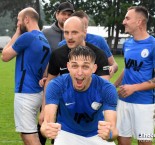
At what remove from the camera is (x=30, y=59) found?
5.55 m

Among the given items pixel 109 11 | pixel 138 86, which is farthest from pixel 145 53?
pixel 109 11

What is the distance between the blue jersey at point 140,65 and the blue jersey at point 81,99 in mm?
1228

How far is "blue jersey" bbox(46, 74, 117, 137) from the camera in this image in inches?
163

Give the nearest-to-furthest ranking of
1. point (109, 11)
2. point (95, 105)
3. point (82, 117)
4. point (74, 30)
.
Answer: point (95, 105)
point (82, 117)
point (74, 30)
point (109, 11)

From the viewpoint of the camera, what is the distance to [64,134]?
4.36m

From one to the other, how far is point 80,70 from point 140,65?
163 cm

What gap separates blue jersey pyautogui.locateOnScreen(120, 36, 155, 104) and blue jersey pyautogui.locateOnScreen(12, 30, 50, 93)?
1.15 meters

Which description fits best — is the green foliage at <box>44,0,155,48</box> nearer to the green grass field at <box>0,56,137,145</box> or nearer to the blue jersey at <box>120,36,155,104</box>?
the green grass field at <box>0,56,137,145</box>

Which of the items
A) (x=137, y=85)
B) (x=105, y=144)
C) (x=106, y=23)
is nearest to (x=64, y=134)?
(x=105, y=144)

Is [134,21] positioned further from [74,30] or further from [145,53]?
[74,30]

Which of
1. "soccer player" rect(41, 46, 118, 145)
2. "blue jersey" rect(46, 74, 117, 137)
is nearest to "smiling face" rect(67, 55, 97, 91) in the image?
"soccer player" rect(41, 46, 118, 145)

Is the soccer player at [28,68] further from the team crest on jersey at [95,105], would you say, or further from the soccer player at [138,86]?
the team crest on jersey at [95,105]

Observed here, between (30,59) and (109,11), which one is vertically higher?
(109,11)

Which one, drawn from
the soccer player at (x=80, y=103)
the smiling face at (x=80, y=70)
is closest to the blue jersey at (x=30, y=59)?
the soccer player at (x=80, y=103)
